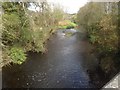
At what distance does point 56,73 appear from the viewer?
55.3 feet

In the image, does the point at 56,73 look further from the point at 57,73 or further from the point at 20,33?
the point at 20,33

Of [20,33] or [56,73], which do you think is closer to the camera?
[56,73]

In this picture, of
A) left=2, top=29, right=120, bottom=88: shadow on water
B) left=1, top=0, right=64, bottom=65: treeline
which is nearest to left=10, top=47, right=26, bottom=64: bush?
left=1, top=0, right=64, bottom=65: treeline

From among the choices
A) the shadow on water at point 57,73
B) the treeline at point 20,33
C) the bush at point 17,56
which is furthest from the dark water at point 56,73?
the treeline at point 20,33

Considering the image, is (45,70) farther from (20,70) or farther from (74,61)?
(74,61)

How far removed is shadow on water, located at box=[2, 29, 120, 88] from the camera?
14.7m

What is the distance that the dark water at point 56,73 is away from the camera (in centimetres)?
1470

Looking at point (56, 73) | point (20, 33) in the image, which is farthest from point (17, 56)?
point (56, 73)

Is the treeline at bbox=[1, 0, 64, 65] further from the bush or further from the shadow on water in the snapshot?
the shadow on water

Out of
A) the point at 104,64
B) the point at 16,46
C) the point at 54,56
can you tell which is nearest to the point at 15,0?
the point at 16,46

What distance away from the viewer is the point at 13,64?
20016 millimetres

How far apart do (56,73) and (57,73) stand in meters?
0.08

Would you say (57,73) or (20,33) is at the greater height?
(20,33)

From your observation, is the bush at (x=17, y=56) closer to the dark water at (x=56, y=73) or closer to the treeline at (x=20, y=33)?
the treeline at (x=20, y=33)
